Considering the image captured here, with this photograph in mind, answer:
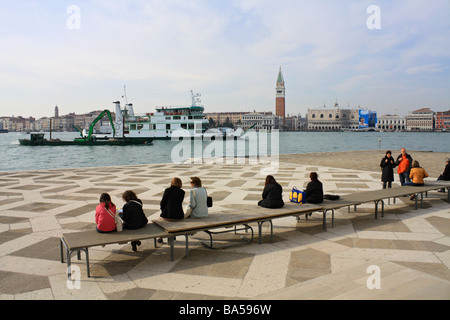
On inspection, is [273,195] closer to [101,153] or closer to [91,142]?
[101,153]

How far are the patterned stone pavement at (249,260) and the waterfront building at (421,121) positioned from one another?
213739 mm

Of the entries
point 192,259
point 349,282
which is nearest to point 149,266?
point 192,259

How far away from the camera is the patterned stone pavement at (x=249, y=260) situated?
12.2 ft

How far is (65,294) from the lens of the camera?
13.8 ft

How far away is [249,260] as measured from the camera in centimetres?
532

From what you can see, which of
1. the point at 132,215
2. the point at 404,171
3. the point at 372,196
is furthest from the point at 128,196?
the point at 404,171

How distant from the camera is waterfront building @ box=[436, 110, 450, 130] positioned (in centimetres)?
18925

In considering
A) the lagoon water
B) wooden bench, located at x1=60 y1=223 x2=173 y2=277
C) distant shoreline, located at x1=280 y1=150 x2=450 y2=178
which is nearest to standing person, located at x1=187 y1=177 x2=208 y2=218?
wooden bench, located at x1=60 y1=223 x2=173 y2=277

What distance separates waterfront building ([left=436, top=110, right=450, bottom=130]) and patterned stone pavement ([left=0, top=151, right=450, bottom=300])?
699ft

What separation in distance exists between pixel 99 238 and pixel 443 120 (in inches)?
8735

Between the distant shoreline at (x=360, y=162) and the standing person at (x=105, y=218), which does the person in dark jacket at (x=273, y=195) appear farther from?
the distant shoreline at (x=360, y=162)

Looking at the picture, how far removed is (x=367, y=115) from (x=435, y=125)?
1503 inches
